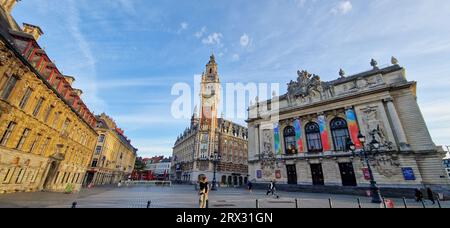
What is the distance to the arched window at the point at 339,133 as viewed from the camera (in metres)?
26.6

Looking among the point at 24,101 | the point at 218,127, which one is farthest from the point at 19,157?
the point at 218,127

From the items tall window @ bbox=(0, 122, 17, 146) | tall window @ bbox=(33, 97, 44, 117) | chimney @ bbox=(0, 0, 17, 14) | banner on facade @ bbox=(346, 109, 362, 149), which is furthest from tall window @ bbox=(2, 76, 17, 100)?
banner on facade @ bbox=(346, 109, 362, 149)

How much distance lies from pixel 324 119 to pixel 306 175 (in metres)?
9.22

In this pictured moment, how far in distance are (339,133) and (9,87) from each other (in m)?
36.2

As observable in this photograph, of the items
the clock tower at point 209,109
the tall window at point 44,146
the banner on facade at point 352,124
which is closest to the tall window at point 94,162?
the tall window at point 44,146

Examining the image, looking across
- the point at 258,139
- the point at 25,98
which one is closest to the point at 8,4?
the point at 25,98

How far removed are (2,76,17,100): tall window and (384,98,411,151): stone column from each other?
37.8m

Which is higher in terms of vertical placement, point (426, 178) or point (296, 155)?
point (296, 155)

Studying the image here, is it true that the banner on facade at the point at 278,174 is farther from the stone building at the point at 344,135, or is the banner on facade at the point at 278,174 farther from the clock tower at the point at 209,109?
the clock tower at the point at 209,109
